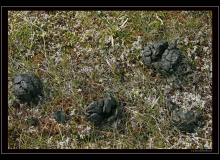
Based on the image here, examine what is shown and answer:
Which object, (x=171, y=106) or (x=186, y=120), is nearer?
(x=186, y=120)

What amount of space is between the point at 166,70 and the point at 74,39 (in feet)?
8.03

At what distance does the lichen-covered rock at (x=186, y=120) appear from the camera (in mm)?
4805

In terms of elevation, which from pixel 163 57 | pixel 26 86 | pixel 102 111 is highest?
pixel 163 57

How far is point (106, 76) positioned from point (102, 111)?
3.13ft

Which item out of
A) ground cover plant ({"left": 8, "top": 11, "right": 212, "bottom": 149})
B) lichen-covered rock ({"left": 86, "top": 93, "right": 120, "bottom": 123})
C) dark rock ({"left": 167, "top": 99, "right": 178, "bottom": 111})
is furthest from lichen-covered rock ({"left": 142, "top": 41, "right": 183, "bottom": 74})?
lichen-covered rock ({"left": 86, "top": 93, "right": 120, "bottom": 123})

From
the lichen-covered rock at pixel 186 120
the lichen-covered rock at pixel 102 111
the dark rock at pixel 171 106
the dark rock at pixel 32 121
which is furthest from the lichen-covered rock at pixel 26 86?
the lichen-covered rock at pixel 186 120

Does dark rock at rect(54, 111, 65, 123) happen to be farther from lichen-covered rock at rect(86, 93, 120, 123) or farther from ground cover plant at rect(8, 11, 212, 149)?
lichen-covered rock at rect(86, 93, 120, 123)

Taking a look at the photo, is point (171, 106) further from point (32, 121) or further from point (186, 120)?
point (32, 121)

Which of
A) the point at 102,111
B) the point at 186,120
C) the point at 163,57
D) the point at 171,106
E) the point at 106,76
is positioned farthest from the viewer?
the point at 106,76

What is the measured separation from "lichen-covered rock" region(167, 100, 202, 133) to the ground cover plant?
135 mm

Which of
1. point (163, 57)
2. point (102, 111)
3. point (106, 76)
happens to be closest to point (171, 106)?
point (163, 57)

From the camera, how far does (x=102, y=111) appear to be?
490 centimetres

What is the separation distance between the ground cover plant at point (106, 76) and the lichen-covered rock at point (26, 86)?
22 centimetres
